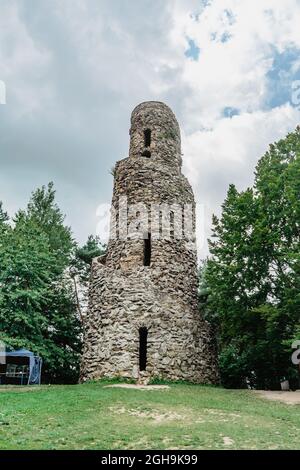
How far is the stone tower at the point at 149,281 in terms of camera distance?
15.9 m

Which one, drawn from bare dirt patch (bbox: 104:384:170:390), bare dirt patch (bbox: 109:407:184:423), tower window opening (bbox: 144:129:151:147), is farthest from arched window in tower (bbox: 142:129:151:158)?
bare dirt patch (bbox: 109:407:184:423)

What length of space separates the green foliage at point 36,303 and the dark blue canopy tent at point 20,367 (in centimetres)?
48

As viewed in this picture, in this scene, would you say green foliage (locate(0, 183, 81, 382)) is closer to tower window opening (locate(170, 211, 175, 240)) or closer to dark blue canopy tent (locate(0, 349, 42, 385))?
dark blue canopy tent (locate(0, 349, 42, 385))

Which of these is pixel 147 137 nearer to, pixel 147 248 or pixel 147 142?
pixel 147 142

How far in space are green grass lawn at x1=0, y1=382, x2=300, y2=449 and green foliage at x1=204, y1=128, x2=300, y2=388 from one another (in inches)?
149

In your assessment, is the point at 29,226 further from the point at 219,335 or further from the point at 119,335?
the point at 219,335

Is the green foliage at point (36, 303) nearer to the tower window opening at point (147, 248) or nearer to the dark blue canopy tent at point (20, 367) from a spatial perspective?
the dark blue canopy tent at point (20, 367)

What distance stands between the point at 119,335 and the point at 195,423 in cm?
809

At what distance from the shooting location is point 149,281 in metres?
16.9

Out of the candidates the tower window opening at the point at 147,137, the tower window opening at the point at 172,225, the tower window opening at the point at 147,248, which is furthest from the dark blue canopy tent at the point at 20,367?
the tower window opening at the point at 147,137

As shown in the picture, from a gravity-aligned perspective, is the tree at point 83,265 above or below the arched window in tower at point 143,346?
above

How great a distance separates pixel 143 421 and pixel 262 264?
9.69 meters

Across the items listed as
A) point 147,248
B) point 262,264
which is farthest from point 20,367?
point 262,264
